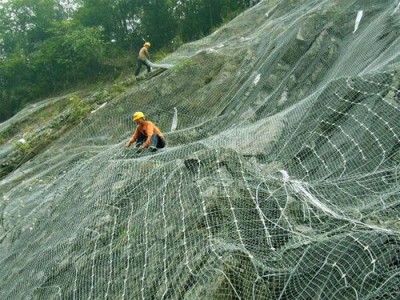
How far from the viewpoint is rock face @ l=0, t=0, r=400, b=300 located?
3.89 m

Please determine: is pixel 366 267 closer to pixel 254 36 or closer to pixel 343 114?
pixel 343 114

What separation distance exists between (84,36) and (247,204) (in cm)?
1454

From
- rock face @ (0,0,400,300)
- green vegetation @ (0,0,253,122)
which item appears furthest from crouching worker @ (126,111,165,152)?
green vegetation @ (0,0,253,122)

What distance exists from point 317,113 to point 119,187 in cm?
249

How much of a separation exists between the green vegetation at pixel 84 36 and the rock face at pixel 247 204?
9837 millimetres

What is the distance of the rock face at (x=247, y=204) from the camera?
153 inches

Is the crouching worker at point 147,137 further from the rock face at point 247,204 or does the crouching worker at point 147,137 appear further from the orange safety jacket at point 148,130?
the rock face at point 247,204

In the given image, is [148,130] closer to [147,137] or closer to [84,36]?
[147,137]

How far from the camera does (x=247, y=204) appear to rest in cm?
474

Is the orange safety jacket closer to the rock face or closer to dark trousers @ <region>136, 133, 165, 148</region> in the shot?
dark trousers @ <region>136, 133, 165, 148</region>

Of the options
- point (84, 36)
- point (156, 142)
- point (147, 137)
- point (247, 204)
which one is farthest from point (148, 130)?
point (84, 36)

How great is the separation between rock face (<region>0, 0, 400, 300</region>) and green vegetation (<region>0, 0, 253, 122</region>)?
9.84 m

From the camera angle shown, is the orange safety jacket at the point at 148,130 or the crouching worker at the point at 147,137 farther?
the orange safety jacket at the point at 148,130

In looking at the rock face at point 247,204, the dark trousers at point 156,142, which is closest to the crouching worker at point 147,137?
the dark trousers at point 156,142
